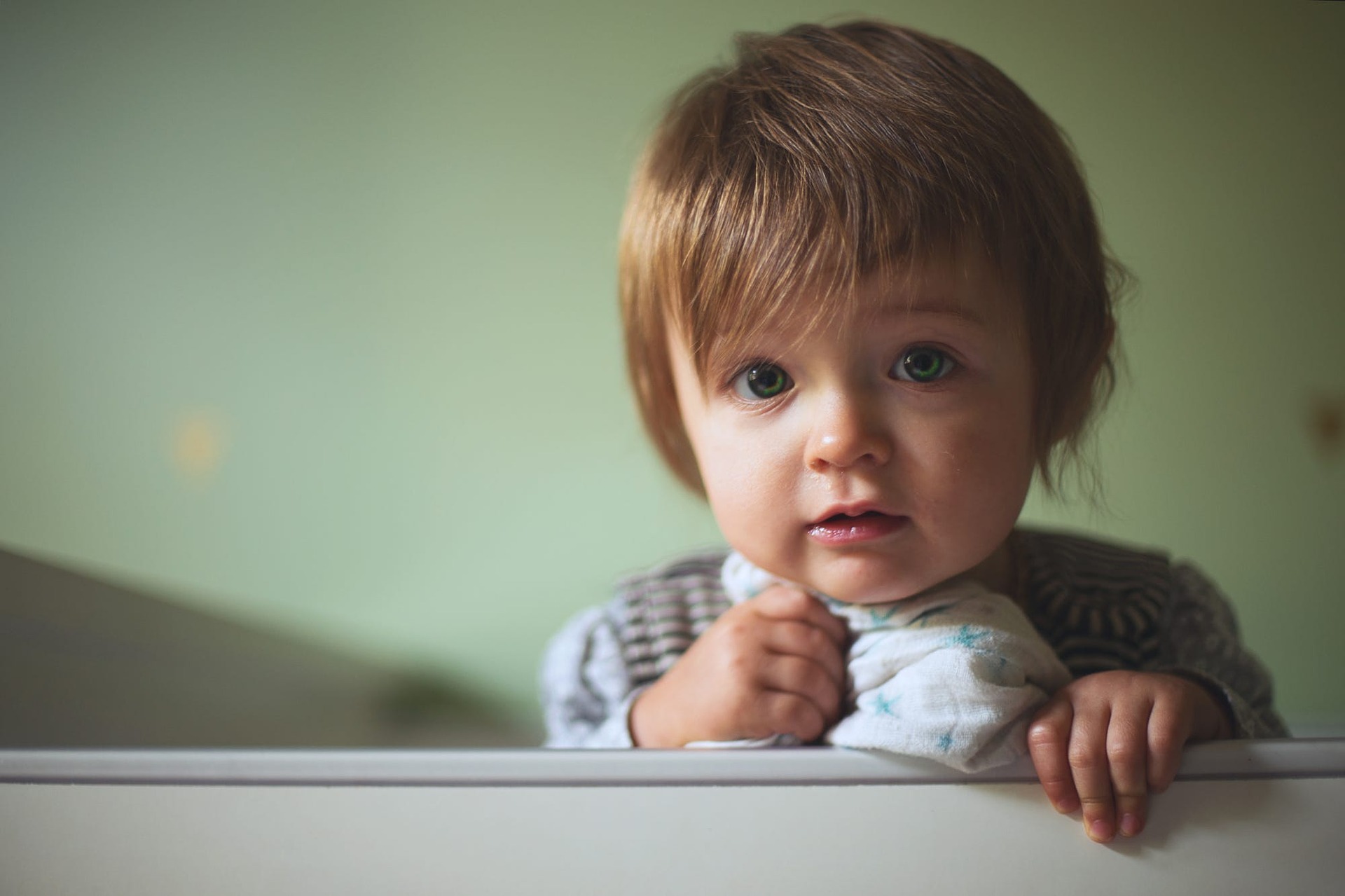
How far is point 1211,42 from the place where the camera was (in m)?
0.76

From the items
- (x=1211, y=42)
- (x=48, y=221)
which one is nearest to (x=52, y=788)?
(x=48, y=221)

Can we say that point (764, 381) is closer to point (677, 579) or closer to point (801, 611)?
point (801, 611)

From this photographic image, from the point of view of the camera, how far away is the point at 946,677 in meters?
0.35

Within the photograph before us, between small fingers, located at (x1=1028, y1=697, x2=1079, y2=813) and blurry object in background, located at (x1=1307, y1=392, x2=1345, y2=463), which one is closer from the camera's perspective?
small fingers, located at (x1=1028, y1=697, x2=1079, y2=813)

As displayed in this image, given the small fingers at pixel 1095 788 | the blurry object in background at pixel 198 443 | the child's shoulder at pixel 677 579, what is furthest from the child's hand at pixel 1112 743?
the blurry object in background at pixel 198 443

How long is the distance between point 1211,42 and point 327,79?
2.61ft

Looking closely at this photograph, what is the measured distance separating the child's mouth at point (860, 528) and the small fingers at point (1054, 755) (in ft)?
0.30

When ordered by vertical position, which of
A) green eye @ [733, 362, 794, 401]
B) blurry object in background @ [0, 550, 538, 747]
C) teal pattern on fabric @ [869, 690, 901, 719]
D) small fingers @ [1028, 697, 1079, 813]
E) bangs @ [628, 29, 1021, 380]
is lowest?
blurry object in background @ [0, 550, 538, 747]

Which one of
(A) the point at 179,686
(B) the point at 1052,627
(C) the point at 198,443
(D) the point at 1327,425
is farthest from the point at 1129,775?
(C) the point at 198,443

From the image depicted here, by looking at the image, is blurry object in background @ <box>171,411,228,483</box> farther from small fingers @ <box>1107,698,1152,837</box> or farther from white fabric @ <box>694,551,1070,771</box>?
small fingers @ <box>1107,698,1152,837</box>

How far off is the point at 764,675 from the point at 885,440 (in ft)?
0.41

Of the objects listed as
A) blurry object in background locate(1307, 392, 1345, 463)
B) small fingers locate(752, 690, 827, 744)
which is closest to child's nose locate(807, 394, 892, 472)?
small fingers locate(752, 690, 827, 744)

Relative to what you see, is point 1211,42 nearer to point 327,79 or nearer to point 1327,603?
point 1327,603

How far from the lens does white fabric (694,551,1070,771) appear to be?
322 mm
